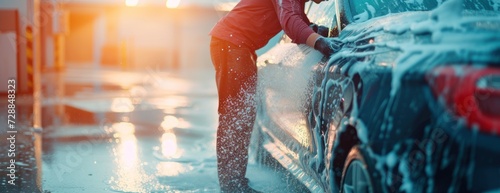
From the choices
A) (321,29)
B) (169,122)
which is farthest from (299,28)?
(169,122)

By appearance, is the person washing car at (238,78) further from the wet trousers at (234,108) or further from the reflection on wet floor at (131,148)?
the reflection on wet floor at (131,148)

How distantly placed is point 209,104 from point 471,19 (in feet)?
31.1

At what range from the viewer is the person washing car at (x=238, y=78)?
16.5 feet

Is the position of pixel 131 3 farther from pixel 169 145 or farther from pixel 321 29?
pixel 321 29

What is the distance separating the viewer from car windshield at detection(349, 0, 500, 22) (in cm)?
405

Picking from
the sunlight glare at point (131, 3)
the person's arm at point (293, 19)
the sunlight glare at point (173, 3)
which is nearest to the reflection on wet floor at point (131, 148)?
the person's arm at point (293, 19)

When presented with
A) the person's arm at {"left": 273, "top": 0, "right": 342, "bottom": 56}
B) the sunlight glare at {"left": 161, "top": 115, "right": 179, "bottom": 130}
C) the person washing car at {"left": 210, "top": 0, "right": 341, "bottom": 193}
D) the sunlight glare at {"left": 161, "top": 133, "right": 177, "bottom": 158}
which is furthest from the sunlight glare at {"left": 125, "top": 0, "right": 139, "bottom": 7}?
the person's arm at {"left": 273, "top": 0, "right": 342, "bottom": 56}

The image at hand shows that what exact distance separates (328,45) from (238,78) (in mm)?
1316

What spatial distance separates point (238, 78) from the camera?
502 cm

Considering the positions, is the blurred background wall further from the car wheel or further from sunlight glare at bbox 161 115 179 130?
the car wheel

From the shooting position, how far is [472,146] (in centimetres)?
231

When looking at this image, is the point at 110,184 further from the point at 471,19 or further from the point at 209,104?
the point at 209,104

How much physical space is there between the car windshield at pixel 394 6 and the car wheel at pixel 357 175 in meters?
1.11

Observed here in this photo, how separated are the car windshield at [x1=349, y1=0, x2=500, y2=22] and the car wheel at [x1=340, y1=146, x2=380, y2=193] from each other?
1110 mm
